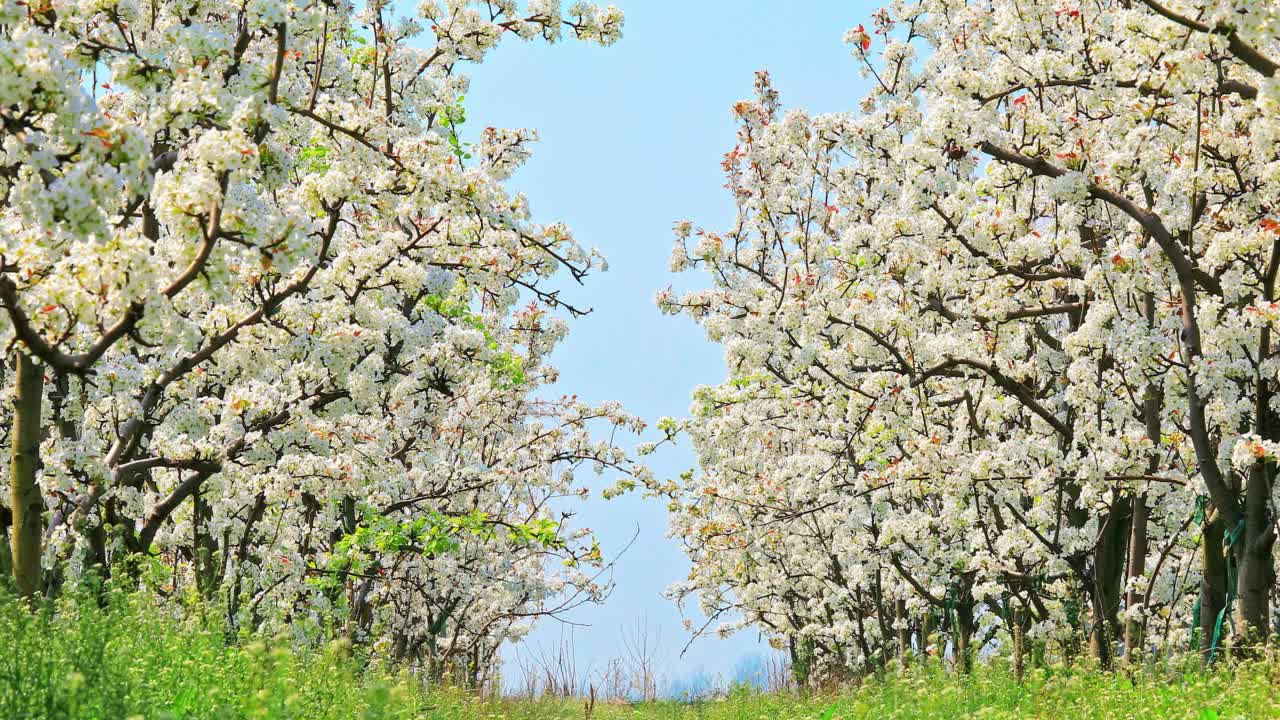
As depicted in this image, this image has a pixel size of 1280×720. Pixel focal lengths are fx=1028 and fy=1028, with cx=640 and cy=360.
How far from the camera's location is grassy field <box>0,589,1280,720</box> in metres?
4.89

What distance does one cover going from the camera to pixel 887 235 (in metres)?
11.9

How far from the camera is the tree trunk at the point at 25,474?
23.8ft

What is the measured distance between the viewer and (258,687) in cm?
583

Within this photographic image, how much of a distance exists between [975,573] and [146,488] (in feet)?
36.2

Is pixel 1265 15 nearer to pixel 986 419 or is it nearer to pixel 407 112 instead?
pixel 986 419

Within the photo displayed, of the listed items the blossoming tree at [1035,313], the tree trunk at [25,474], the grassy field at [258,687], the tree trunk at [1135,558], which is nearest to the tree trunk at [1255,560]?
the blossoming tree at [1035,313]

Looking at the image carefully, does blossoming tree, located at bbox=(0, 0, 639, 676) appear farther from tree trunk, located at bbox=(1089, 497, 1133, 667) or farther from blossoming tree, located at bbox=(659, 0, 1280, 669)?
tree trunk, located at bbox=(1089, 497, 1133, 667)

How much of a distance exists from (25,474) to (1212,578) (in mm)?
11561

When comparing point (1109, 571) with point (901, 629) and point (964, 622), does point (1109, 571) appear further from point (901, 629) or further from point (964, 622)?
point (901, 629)

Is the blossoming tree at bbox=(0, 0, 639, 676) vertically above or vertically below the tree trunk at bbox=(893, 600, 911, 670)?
above

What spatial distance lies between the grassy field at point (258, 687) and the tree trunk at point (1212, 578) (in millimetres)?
899

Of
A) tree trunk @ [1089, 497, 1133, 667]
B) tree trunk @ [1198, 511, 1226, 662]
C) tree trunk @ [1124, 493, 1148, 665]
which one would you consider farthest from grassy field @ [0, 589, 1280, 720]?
tree trunk @ [1089, 497, 1133, 667]

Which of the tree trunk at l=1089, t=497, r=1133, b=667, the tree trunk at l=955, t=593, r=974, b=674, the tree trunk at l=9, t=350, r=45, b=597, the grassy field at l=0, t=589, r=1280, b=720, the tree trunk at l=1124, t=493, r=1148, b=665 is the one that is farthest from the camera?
the tree trunk at l=955, t=593, r=974, b=674

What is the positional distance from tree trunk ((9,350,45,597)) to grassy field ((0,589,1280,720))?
0.49m
